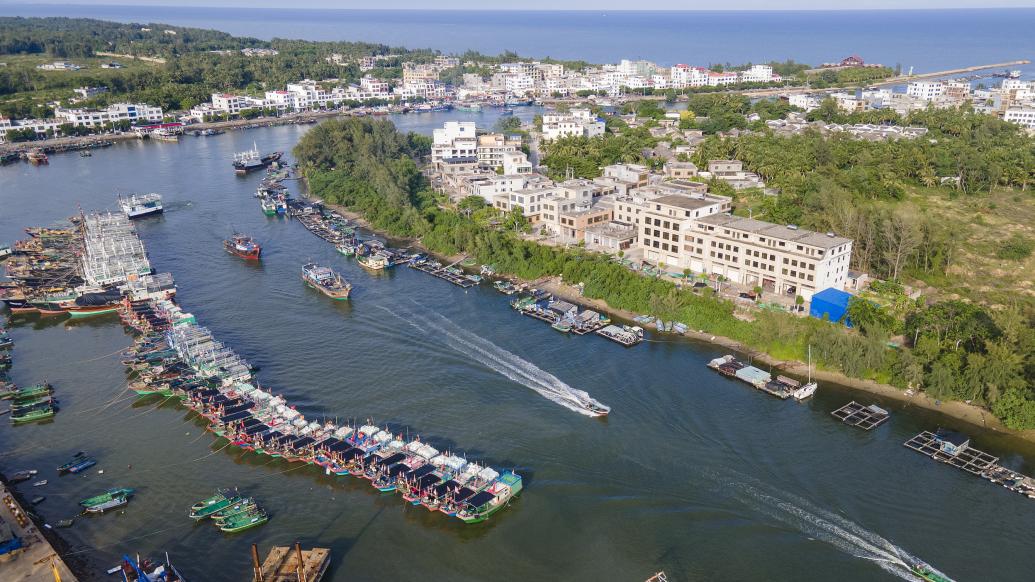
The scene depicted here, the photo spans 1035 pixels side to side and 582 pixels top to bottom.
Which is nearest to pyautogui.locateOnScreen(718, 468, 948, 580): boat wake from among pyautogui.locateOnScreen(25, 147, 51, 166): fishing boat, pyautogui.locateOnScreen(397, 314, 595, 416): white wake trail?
pyautogui.locateOnScreen(397, 314, 595, 416): white wake trail

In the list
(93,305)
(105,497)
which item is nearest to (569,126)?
(93,305)

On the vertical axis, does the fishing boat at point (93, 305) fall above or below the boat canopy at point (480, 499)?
above

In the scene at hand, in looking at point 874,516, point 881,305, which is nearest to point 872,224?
point 881,305

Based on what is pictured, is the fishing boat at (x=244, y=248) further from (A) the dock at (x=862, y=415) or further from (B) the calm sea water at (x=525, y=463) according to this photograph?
(A) the dock at (x=862, y=415)

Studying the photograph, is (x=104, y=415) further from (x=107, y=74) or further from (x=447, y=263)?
(x=107, y=74)

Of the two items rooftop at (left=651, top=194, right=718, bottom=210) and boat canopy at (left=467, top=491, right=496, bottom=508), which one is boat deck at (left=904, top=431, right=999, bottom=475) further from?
rooftop at (left=651, top=194, right=718, bottom=210)

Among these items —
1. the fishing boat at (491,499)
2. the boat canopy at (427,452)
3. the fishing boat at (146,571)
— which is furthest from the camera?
the boat canopy at (427,452)

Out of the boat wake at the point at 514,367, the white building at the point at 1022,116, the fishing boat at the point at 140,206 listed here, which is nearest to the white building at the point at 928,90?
the white building at the point at 1022,116
